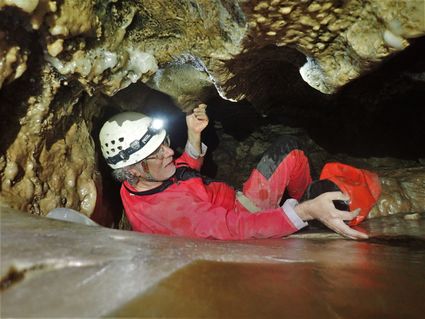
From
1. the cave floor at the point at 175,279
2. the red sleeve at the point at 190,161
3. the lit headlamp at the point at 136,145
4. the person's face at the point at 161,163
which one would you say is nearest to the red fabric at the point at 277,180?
the red sleeve at the point at 190,161

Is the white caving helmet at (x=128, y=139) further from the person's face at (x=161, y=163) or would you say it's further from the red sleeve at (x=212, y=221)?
the red sleeve at (x=212, y=221)

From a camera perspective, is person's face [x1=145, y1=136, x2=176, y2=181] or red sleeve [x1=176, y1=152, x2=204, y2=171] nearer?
person's face [x1=145, y1=136, x2=176, y2=181]

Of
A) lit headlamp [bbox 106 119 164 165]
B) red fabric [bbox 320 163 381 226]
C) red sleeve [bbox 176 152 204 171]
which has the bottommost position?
red fabric [bbox 320 163 381 226]

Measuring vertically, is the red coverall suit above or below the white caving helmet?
below

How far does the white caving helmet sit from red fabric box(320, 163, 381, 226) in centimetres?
167

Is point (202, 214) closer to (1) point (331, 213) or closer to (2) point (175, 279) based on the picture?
(1) point (331, 213)

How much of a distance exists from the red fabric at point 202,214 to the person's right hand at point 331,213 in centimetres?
21

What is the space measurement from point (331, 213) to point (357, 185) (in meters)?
0.75

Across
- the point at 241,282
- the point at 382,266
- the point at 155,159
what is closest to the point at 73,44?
the point at 155,159

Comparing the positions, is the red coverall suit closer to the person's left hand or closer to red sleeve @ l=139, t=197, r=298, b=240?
red sleeve @ l=139, t=197, r=298, b=240

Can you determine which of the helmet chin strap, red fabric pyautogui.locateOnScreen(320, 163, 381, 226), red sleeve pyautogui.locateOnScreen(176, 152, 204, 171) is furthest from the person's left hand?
red fabric pyautogui.locateOnScreen(320, 163, 381, 226)

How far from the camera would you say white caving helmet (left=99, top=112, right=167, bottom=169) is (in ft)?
10.9

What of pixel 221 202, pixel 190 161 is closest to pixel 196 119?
pixel 190 161

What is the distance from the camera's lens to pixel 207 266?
58.2 inches
